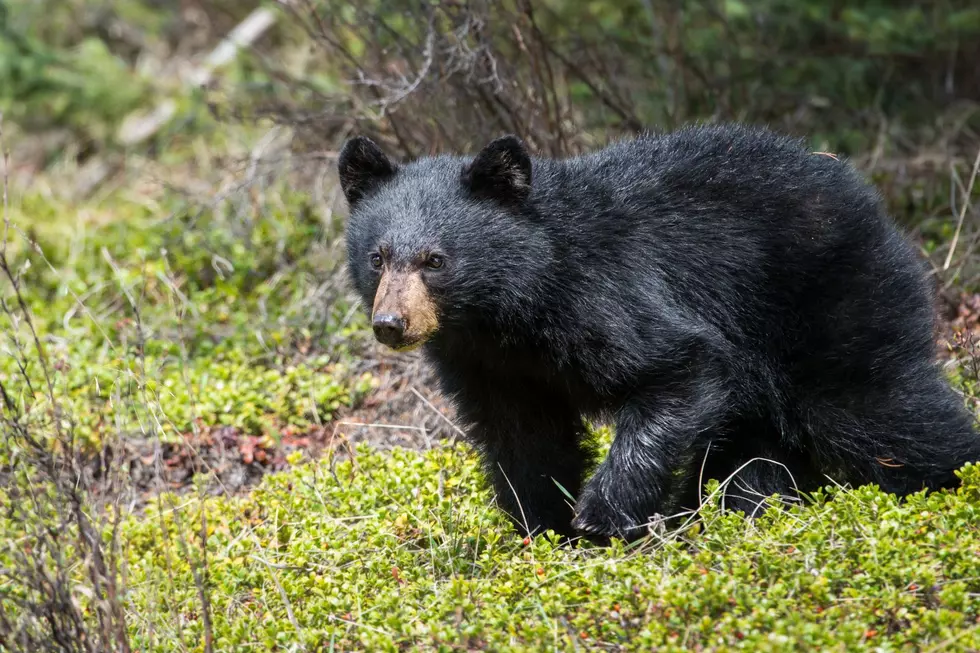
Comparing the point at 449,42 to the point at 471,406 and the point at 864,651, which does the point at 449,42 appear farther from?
the point at 864,651

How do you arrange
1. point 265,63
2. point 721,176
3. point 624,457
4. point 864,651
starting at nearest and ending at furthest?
point 864,651, point 624,457, point 721,176, point 265,63

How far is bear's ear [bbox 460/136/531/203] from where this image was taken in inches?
203

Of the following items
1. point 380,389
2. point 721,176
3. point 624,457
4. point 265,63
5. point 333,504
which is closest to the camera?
point 624,457

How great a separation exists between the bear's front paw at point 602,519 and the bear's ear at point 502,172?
4.43 ft

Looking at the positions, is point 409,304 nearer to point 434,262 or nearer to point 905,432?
point 434,262

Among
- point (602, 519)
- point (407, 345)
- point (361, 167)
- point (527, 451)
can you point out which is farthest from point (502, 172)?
point (602, 519)

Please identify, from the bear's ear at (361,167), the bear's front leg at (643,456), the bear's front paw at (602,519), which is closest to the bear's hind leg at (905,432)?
the bear's front leg at (643,456)

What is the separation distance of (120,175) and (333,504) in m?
7.44

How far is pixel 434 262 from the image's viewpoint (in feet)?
17.0

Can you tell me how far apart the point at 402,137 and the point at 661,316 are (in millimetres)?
3394

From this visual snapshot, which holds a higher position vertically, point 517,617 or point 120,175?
point 120,175

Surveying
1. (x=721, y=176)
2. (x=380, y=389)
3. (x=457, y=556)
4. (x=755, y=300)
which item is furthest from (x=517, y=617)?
(x=380, y=389)

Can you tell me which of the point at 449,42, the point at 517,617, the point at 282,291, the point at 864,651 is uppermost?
the point at 449,42

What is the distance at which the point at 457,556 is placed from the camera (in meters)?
5.22
